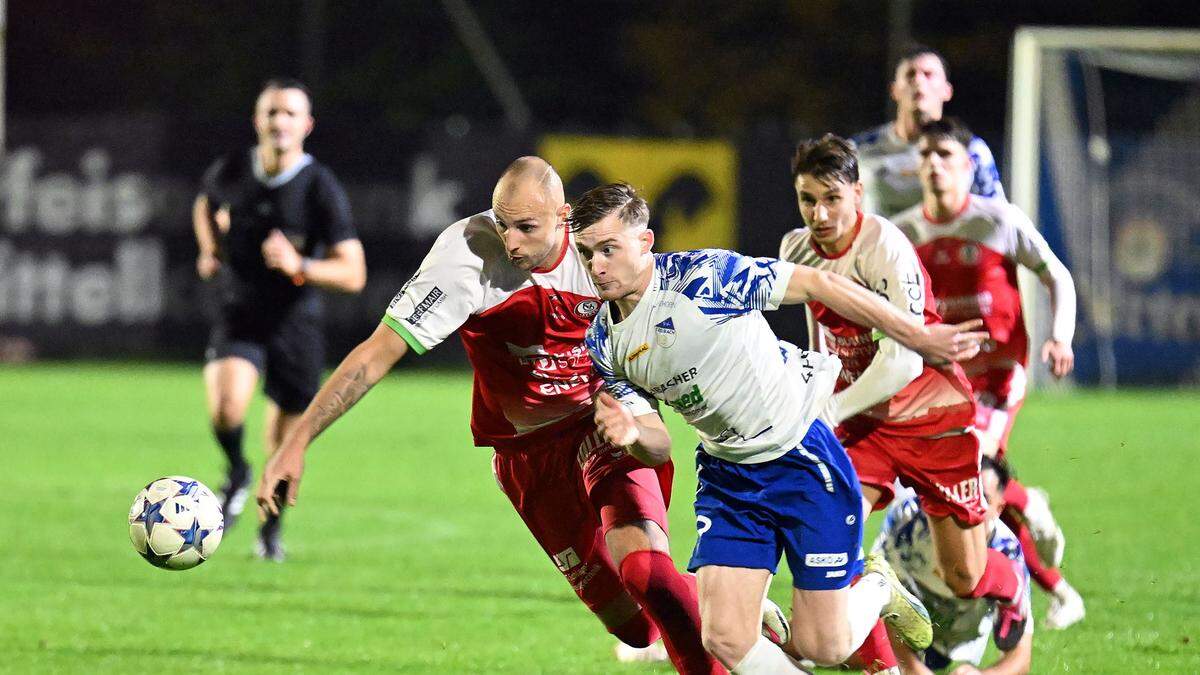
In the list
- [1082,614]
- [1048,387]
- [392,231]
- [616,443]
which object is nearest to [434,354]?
[392,231]

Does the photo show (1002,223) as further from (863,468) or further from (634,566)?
(634,566)

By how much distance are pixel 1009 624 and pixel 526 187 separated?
95.2 inches

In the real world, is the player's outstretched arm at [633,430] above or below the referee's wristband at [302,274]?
above

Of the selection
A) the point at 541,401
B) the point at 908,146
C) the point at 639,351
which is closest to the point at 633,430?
the point at 639,351

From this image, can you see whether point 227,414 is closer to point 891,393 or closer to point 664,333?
point 891,393

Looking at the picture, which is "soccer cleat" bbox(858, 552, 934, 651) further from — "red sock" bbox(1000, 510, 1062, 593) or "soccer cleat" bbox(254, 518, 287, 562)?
"soccer cleat" bbox(254, 518, 287, 562)

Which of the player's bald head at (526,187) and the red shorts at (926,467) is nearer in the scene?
the player's bald head at (526,187)

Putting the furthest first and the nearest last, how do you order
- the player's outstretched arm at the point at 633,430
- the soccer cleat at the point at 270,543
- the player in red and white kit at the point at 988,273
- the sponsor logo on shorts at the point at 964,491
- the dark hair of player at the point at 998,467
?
the soccer cleat at the point at 270,543, the player in red and white kit at the point at 988,273, the dark hair of player at the point at 998,467, the sponsor logo on shorts at the point at 964,491, the player's outstretched arm at the point at 633,430

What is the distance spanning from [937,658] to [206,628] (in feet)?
10.3

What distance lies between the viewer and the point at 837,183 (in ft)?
20.3

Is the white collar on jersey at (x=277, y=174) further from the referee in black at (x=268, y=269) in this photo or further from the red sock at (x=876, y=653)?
the red sock at (x=876, y=653)

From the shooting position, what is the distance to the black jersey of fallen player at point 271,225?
9.77 metres

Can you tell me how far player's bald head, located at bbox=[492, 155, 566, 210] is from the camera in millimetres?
5613

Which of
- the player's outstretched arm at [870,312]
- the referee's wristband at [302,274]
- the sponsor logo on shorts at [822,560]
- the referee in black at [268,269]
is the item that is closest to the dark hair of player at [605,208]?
the player's outstretched arm at [870,312]
